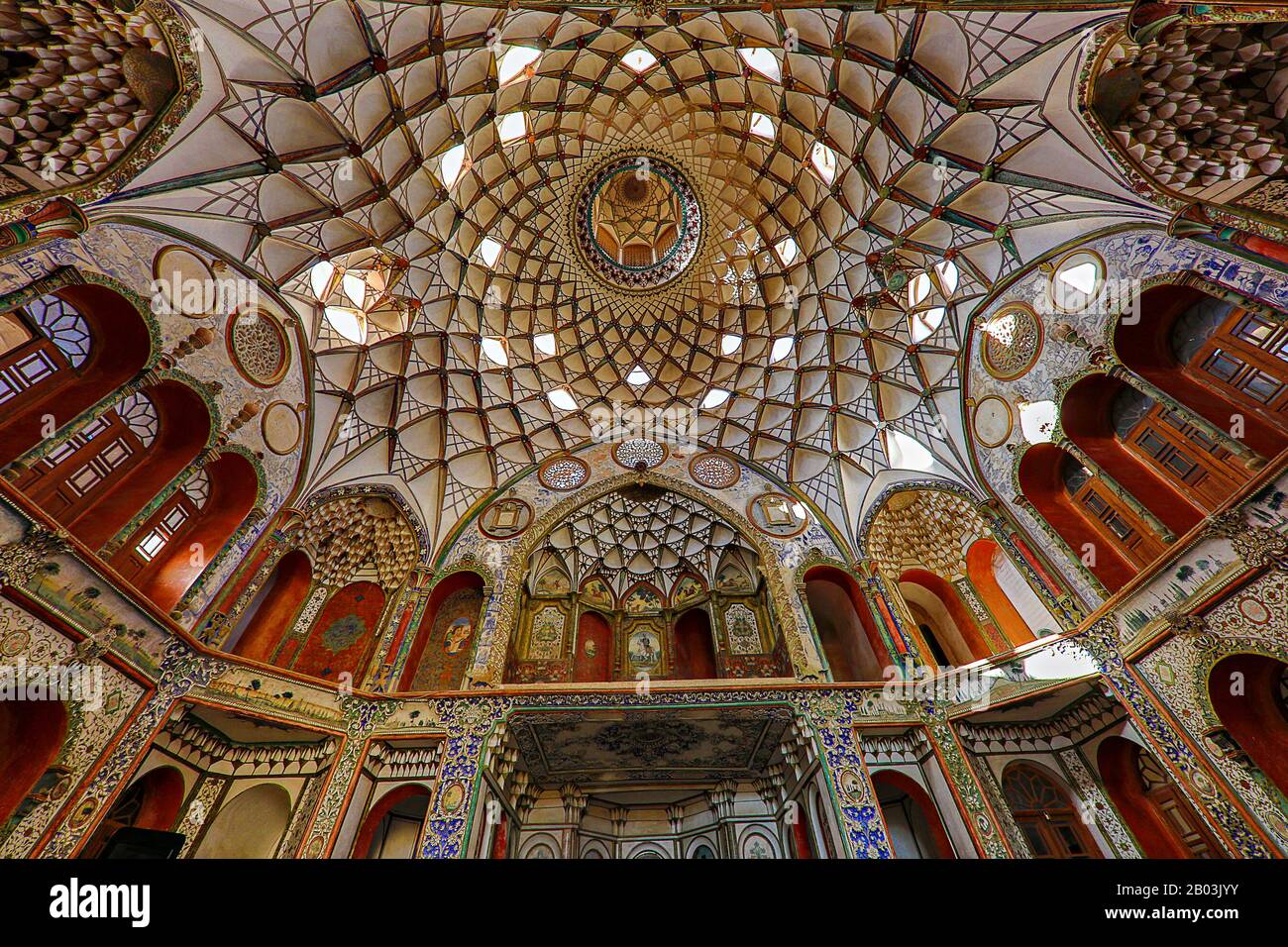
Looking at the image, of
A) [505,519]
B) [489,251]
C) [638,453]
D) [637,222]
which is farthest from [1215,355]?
[505,519]

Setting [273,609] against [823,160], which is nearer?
[273,609]

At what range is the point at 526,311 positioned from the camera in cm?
1628

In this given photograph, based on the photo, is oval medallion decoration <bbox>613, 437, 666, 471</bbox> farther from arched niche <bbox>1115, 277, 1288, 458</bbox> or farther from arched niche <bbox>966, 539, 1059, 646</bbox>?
arched niche <bbox>1115, 277, 1288, 458</bbox>

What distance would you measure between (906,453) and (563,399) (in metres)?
11.2

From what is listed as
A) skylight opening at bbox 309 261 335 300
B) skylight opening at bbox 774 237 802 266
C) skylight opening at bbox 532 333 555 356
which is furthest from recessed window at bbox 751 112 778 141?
skylight opening at bbox 309 261 335 300

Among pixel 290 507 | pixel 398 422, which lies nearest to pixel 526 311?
pixel 398 422

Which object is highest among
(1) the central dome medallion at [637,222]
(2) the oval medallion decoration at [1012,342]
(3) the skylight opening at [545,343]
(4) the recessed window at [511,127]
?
(1) the central dome medallion at [637,222]

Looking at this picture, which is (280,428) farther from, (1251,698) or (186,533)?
(1251,698)

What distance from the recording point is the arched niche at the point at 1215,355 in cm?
795

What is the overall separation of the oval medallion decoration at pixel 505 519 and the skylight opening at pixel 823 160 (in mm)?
13275

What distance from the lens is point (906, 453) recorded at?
14.3 m

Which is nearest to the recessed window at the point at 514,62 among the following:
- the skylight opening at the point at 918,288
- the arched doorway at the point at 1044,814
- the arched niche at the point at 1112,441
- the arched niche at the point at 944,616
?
the skylight opening at the point at 918,288

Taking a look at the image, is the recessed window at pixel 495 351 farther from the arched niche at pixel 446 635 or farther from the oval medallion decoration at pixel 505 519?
the arched niche at pixel 446 635

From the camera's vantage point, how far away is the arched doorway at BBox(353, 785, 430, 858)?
34.0ft
